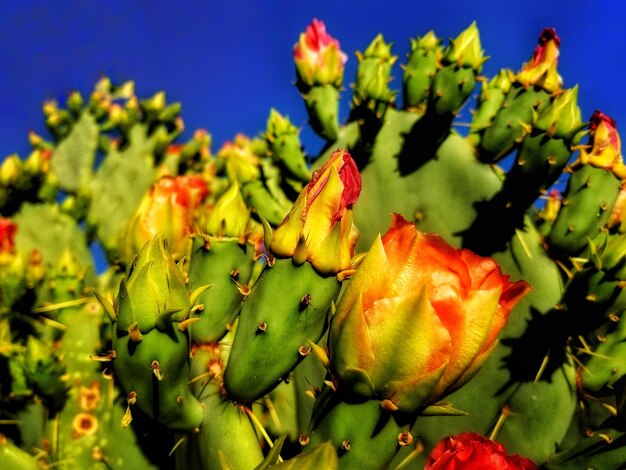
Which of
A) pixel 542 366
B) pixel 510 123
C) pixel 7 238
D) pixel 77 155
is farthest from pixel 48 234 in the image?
pixel 542 366

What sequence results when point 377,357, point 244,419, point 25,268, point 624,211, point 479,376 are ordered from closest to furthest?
point 377,357
point 244,419
point 479,376
point 624,211
point 25,268

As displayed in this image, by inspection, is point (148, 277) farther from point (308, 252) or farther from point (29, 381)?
point (29, 381)

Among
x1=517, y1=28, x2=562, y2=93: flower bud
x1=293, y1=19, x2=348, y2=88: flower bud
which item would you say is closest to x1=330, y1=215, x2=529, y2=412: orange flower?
x1=517, y1=28, x2=562, y2=93: flower bud

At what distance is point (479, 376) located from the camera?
3.99ft

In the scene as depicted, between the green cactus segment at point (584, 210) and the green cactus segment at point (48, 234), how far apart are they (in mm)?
1795

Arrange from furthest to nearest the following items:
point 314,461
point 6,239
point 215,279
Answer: point 6,239, point 215,279, point 314,461

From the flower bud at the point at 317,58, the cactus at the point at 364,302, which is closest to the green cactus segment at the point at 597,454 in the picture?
the cactus at the point at 364,302

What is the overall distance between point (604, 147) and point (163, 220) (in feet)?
2.78

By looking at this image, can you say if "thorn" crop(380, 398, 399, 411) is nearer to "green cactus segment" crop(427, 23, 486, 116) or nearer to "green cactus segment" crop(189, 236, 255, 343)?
"green cactus segment" crop(189, 236, 255, 343)

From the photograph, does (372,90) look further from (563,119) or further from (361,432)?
(361,432)

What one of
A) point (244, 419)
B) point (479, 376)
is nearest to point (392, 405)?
point (244, 419)

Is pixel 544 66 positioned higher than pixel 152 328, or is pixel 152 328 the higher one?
pixel 544 66

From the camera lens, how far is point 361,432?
64 centimetres

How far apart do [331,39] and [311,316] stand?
1117 mm
